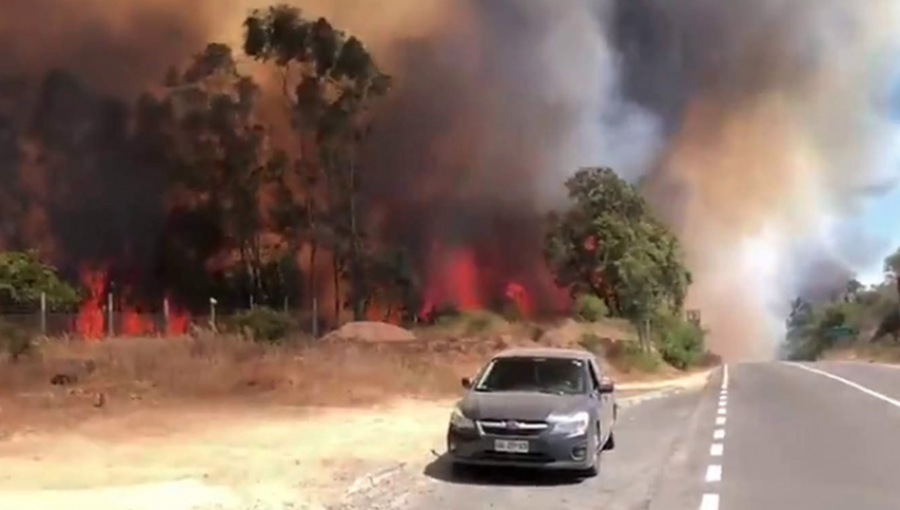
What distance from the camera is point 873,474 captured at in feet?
45.2

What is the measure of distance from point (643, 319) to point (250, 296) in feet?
78.7

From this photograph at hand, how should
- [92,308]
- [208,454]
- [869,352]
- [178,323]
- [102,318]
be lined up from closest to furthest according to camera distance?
[208,454]
[102,318]
[92,308]
[178,323]
[869,352]

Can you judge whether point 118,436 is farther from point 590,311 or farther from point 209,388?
point 590,311

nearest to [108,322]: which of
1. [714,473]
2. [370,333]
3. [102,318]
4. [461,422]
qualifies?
[102,318]

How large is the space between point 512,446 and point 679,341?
6469cm

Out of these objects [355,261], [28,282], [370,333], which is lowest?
[370,333]

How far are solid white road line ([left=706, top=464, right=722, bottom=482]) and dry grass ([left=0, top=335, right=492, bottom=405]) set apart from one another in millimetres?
14000

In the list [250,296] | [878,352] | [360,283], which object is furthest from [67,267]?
[878,352]

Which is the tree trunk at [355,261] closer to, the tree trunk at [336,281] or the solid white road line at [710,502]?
the tree trunk at [336,281]

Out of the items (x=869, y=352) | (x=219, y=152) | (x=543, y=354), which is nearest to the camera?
(x=543, y=354)

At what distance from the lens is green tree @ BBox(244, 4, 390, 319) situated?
59125 millimetres

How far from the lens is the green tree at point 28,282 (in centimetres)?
4744

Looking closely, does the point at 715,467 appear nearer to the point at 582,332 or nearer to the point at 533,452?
the point at 533,452

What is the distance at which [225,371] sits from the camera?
1208 inches
